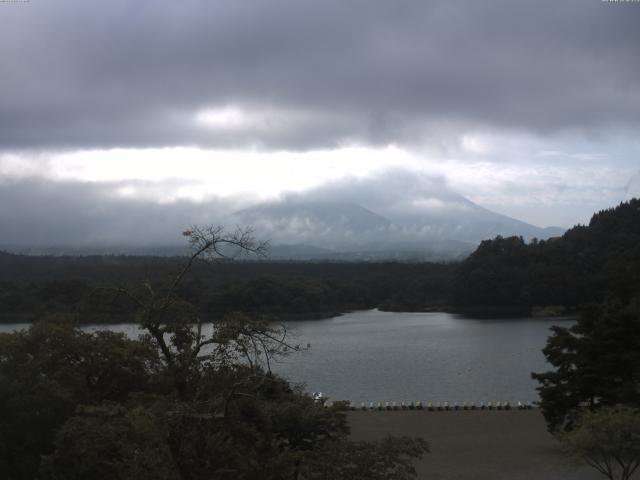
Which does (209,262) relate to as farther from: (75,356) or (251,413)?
(75,356)

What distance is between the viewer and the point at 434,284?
67188mm

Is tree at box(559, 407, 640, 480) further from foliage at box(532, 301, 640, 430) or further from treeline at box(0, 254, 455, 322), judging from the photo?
treeline at box(0, 254, 455, 322)

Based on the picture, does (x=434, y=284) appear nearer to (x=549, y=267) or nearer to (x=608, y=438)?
(x=549, y=267)

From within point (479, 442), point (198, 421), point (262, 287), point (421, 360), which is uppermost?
point (198, 421)

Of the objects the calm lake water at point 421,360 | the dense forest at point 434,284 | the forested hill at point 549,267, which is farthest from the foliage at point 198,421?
the forested hill at point 549,267

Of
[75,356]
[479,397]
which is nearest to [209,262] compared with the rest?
[75,356]

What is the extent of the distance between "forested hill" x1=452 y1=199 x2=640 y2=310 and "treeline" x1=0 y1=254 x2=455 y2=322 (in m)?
4.73

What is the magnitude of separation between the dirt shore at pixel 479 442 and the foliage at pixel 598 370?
3.36 feet

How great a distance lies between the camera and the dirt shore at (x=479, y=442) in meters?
13.2

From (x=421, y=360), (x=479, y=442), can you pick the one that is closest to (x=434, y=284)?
(x=421, y=360)

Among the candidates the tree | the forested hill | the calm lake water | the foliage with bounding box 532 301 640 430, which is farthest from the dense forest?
the tree

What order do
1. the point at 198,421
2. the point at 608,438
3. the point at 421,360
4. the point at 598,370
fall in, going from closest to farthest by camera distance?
the point at 198,421 → the point at 608,438 → the point at 598,370 → the point at 421,360

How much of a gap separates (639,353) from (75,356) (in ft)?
36.7

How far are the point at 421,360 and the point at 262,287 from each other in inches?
983
